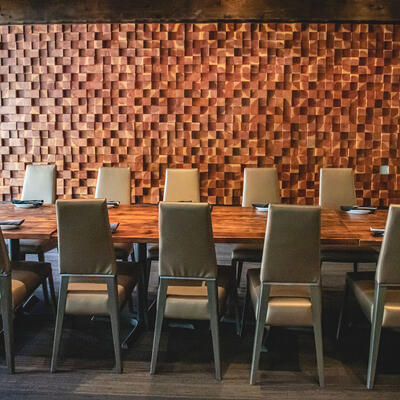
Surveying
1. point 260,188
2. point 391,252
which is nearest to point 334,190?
point 260,188

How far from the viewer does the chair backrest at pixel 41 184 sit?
4.32 metres

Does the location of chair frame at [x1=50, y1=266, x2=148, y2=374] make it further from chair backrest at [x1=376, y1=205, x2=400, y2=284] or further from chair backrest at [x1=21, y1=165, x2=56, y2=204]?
chair backrest at [x1=21, y1=165, x2=56, y2=204]

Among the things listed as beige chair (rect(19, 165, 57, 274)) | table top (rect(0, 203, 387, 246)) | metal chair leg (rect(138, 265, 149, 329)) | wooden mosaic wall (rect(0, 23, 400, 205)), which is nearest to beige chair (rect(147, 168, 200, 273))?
table top (rect(0, 203, 387, 246))

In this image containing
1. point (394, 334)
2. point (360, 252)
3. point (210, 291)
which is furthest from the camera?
point (360, 252)

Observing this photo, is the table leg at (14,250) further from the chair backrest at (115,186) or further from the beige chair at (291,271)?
the beige chair at (291,271)

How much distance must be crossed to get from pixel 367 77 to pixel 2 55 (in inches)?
172

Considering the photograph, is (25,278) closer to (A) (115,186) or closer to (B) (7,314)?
(B) (7,314)

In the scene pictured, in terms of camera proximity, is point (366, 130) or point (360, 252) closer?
point (360, 252)

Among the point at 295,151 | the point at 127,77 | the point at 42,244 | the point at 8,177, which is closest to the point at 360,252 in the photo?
the point at 295,151

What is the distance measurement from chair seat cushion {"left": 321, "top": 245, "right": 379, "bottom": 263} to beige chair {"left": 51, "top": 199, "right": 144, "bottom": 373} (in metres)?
1.71

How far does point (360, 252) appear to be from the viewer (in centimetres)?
354

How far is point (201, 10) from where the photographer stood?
201 inches

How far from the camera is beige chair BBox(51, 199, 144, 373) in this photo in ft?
7.91

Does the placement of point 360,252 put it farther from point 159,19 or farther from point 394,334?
point 159,19
